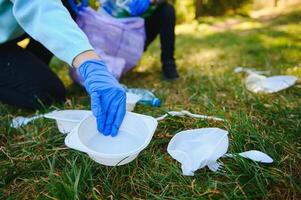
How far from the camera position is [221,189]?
51.9 inches

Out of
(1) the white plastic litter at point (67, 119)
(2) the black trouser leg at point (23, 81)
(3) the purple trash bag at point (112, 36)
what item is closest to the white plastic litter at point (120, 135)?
(1) the white plastic litter at point (67, 119)

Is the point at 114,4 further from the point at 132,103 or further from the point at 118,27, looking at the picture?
the point at 132,103

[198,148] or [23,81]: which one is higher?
[198,148]

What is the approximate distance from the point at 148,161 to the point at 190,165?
7.1 inches

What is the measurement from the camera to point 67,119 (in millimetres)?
1748

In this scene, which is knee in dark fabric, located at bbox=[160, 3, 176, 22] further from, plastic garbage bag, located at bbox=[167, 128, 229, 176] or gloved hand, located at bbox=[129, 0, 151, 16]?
plastic garbage bag, located at bbox=[167, 128, 229, 176]

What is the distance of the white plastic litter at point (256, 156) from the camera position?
1.42 m

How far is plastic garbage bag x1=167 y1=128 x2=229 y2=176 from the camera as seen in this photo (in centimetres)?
143

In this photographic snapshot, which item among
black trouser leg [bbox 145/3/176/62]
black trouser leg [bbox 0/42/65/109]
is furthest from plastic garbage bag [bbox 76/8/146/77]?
black trouser leg [bbox 0/42/65/109]

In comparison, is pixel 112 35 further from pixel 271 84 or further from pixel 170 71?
pixel 271 84

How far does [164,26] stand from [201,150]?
1530 mm

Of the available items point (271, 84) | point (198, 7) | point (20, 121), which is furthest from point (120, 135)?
point (198, 7)

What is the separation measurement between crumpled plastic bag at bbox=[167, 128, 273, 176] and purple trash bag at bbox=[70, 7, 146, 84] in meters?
1.12

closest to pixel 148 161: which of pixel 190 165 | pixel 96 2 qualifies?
pixel 190 165
